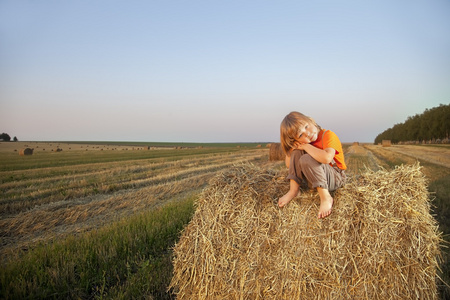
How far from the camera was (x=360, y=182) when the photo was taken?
11.2 ft

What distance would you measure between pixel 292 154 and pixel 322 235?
1.03 m

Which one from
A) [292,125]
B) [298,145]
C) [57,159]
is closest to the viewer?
[292,125]

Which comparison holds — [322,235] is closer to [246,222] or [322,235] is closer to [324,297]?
[324,297]

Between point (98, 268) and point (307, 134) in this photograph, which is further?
point (98, 268)

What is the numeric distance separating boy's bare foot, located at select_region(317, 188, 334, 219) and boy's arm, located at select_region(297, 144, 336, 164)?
345 mm

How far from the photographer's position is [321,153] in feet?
10.3

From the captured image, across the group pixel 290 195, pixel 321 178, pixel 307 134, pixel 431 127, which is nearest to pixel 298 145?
pixel 307 134

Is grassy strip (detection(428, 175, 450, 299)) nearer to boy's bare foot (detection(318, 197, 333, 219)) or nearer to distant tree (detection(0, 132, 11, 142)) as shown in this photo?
boy's bare foot (detection(318, 197, 333, 219))

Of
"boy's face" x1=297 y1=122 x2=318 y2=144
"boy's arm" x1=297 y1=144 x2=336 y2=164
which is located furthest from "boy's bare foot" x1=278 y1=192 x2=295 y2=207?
"boy's face" x1=297 y1=122 x2=318 y2=144

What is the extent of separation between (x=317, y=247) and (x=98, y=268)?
3.12 meters

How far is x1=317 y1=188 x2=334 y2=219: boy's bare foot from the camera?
3086mm

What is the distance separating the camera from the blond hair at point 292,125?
129 inches

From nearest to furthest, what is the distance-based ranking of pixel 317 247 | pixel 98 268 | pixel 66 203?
pixel 317 247 → pixel 98 268 → pixel 66 203

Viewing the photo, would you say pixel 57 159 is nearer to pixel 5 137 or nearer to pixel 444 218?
pixel 444 218
